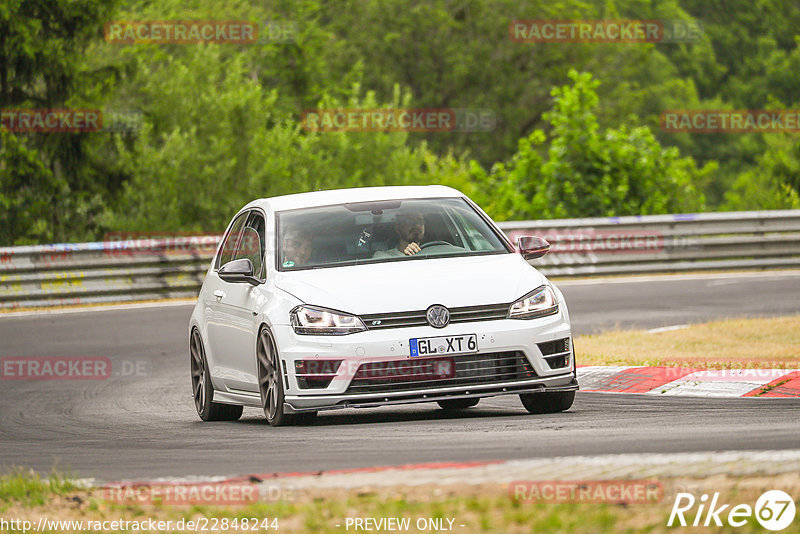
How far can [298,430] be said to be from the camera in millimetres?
8945

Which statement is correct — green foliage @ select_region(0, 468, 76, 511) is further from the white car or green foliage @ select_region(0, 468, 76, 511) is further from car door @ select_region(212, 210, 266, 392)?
car door @ select_region(212, 210, 266, 392)

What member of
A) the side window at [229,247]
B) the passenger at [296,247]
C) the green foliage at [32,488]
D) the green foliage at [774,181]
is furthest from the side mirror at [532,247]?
the green foliage at [774,181]

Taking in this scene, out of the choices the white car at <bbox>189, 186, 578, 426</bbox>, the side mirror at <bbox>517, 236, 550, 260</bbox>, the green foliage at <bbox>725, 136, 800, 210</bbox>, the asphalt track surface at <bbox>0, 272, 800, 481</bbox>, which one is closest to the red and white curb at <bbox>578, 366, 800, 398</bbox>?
the asphalt track surface at <bbox>0, 272, 800, 481</bbox>

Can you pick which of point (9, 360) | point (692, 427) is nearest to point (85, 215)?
point (9, 360)

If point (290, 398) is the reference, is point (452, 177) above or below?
below

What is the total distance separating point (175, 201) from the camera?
109ft

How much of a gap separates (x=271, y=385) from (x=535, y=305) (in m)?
1.74

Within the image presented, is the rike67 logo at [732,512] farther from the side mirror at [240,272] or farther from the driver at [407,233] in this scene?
the side mirror at [240,272]

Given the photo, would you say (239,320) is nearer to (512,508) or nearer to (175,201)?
(512,508)

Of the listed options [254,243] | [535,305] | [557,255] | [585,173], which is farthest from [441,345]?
[585,173]

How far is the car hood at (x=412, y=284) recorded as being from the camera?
8953mm

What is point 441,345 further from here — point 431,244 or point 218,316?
point 218,316

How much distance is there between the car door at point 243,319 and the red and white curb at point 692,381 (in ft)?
9.10

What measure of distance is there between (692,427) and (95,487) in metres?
3.23
